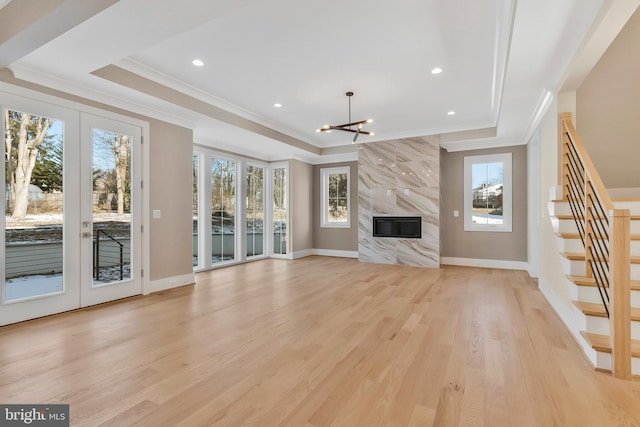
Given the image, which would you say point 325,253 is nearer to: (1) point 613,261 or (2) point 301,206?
(2) point 301,206

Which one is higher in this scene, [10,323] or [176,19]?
[176,19]

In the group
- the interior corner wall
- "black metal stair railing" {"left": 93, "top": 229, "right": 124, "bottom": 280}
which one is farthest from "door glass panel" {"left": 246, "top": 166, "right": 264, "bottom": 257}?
the interior corner wall

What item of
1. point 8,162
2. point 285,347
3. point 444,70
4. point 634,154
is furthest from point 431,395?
point 8,162

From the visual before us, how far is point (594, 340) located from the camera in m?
2.29

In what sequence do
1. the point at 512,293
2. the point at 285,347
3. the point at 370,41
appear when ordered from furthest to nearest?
the point at 512,293, the point at 370,41, the point at 285,347

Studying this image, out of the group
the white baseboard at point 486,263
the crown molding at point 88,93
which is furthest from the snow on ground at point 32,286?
the white baseboard at point 486,263

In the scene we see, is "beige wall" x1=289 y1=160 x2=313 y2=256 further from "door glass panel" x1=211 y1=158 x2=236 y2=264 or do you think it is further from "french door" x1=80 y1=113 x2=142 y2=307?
"french door" x1=80 y1=113 x2=142 y2=307

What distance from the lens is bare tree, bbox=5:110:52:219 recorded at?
3092mm

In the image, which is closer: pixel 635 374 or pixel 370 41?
pixel 635 374

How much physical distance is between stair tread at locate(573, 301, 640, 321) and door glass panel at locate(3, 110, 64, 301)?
17.0 feet

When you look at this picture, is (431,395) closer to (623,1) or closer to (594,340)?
(594,340)

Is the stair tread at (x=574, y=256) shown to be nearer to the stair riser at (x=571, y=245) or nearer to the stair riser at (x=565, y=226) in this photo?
the stair riser at (x=571, y=245)

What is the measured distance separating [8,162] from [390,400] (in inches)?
164

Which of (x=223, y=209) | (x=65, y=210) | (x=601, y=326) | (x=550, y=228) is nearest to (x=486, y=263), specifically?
(x=550, y=228)
